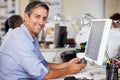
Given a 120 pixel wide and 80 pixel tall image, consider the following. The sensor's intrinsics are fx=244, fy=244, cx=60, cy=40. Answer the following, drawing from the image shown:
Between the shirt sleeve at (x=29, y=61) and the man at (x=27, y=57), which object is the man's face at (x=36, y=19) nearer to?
the man at (x=27, y=57)

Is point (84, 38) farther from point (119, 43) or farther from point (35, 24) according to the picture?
point (35, 24)

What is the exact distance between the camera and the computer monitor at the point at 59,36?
3719 millimetres

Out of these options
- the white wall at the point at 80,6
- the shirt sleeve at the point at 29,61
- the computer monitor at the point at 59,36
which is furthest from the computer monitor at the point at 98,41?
the white wall at the point at 80,6

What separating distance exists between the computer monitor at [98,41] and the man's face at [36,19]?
380 millimetres

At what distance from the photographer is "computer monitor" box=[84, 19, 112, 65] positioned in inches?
58.4

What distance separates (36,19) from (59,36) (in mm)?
1937

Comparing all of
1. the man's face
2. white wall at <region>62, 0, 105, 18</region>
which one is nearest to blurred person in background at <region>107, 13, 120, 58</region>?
the man's face

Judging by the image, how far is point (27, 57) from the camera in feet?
5.34

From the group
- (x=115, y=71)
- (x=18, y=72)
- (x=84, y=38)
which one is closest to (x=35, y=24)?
(x=18, y=72)

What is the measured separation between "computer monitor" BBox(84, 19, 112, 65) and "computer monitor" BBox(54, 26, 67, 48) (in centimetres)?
192

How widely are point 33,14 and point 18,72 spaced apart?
437 millimetres

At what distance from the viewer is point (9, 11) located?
5.02m

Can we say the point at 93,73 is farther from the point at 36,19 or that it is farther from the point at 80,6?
the point at 80,6

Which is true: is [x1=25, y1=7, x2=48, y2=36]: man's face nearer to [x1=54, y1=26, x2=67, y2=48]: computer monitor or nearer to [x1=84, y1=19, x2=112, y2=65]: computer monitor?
[x1=84, y1=19, x2=112, y2=65]: computer monitor
